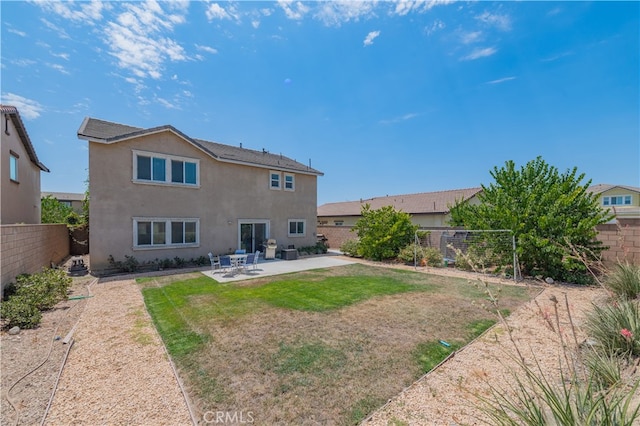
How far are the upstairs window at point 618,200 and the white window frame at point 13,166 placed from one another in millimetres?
56808

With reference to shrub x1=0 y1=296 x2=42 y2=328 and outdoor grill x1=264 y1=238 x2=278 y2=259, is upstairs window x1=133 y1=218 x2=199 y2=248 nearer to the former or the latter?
outdoor grill x1=264 y1=238 x2=278 y2=259

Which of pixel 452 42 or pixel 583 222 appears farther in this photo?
pixel 452 42

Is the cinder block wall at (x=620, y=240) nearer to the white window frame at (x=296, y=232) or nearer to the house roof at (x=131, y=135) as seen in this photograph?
the white window frame at (x=296, y=232)

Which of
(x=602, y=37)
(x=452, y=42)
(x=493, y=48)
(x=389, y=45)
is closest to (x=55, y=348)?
(x=389, y=45)

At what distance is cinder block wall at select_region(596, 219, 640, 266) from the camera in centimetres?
998

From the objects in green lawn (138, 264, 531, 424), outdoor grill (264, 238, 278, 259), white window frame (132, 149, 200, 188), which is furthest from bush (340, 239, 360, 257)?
white window frame (132, 149, 200, 188)

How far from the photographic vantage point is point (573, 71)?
1230 centimetres

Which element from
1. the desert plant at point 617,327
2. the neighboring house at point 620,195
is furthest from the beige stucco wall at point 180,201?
the neighboring house at point 620,195

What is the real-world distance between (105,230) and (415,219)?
2610 cm

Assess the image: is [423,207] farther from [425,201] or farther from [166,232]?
[166,232]

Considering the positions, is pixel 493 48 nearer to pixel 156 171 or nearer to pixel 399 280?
pixel 399 280

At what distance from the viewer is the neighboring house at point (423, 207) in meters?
26.6

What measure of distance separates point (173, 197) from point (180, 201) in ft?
1.29

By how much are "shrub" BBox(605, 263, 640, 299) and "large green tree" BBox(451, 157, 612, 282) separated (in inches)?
98.5
